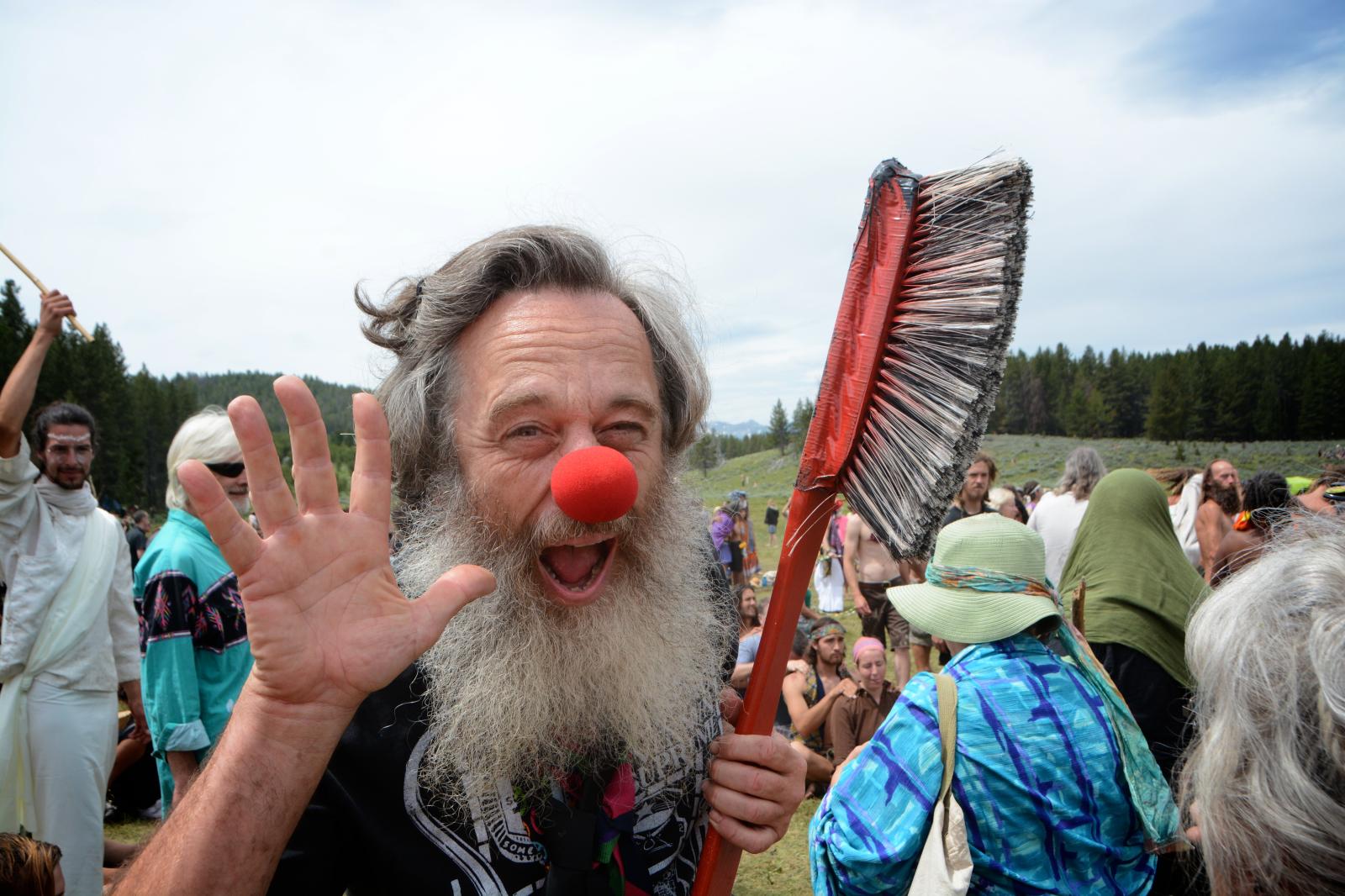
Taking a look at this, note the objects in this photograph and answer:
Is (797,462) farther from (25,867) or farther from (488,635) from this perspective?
(488,635)

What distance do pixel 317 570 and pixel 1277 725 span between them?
4.13 ft

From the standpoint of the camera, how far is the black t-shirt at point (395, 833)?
4.08 feet

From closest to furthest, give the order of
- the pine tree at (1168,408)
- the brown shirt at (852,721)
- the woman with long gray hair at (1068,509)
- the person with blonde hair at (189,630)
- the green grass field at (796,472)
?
1. the person with blonde hair at (189,630)
2. the green grass field at (796,472)
3. the brown shirt at (852,721)
4. the woman with long gray hair at (1068,509)
5. the pine tree at (1168,408)

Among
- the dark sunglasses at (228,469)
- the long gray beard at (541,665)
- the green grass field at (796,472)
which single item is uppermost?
the dark sunglasses at (228,469)

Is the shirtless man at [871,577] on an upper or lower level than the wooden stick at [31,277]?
lower

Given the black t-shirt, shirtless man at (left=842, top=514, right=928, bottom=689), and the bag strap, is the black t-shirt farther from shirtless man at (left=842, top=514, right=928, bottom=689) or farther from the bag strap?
shirtless man at (left=842, top=514, right=928, bottom=689)

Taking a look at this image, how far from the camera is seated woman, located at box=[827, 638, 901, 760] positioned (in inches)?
180

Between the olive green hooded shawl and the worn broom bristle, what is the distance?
90.3 inches

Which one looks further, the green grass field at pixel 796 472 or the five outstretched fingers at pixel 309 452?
the green grass field at pixel 796 472

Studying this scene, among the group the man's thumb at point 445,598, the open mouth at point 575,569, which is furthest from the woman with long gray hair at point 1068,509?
the man's thumb at point 445,598

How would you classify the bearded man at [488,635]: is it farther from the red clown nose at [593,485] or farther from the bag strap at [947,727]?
the bag strap at [947,727]

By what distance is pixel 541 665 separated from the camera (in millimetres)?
1438

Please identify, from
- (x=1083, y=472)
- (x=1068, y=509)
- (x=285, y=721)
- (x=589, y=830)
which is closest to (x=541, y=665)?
(x=589, y=830)

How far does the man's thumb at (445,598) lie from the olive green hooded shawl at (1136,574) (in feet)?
9.57
